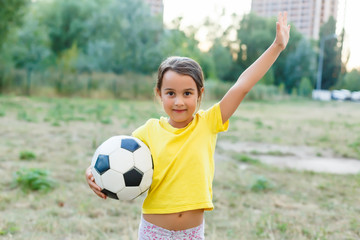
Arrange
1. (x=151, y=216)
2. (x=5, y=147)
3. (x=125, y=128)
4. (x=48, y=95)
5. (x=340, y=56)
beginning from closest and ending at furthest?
(x=151, y=216)
(x=5, y=147)
(x=125, y=128)
(x=48, y=95)
(x=340, y=56)

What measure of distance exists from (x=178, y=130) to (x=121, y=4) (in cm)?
2393

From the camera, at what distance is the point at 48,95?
1836cm

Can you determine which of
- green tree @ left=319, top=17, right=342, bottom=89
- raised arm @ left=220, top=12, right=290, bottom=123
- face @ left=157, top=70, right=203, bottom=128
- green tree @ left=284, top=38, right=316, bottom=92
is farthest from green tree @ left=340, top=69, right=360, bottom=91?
face @ left=157, top=70, right=203, bottom=128

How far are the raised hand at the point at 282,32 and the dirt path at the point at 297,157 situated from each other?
4.16m

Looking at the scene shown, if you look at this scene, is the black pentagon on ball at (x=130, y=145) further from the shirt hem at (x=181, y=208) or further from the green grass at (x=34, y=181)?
the green grass at (x=34, y=181)

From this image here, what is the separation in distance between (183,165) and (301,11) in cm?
8864

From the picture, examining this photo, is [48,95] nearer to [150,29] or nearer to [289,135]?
[150,29]

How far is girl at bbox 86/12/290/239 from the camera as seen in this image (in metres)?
1.74

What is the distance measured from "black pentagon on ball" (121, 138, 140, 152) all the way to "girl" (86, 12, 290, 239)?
0.26 feet

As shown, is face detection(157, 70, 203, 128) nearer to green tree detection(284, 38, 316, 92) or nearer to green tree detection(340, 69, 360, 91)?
green tree detection(284, 38, 316, 92)

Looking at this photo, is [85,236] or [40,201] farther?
[40,201]

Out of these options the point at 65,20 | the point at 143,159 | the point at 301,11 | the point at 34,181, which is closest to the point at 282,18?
the point at 143,159

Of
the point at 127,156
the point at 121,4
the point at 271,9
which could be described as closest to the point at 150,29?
the point at 121,4

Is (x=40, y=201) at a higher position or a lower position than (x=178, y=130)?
lower
